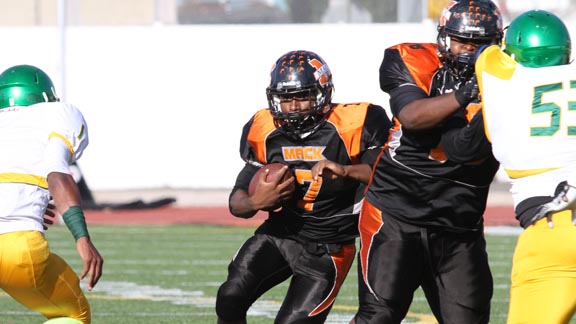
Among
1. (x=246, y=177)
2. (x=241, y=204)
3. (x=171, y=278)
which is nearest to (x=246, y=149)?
(x=246, y=177)

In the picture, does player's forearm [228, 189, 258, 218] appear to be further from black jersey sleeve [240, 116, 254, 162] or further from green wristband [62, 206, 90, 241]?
green wristband [62, 206, 90, 241]

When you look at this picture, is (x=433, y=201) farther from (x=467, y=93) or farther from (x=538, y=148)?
(x=538, y=148)

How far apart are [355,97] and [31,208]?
48.3 ft

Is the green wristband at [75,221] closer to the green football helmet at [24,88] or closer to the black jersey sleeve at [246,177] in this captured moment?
the green football helmet at [24,88]

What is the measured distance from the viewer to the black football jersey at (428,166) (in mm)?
4910

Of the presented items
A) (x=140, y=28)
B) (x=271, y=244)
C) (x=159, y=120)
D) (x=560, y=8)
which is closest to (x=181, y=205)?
(x=159, y=120)

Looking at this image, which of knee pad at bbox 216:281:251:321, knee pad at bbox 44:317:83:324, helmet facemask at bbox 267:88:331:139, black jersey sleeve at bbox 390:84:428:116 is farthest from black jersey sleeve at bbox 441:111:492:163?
knee pad at bbox 44:317:83:324

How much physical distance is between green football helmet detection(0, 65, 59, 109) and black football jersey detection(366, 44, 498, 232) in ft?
4.81

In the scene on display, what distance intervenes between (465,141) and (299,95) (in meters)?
0.99

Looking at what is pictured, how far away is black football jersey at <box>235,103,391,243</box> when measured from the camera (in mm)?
5316

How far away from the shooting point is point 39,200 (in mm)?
4770

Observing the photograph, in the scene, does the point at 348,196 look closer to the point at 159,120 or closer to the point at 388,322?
the point at 388,322

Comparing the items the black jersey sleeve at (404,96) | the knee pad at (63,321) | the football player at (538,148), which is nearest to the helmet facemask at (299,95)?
the black jersey sleeve at (404,96)

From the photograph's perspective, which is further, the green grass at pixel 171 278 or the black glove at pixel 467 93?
the green grass at pixel 171 278
